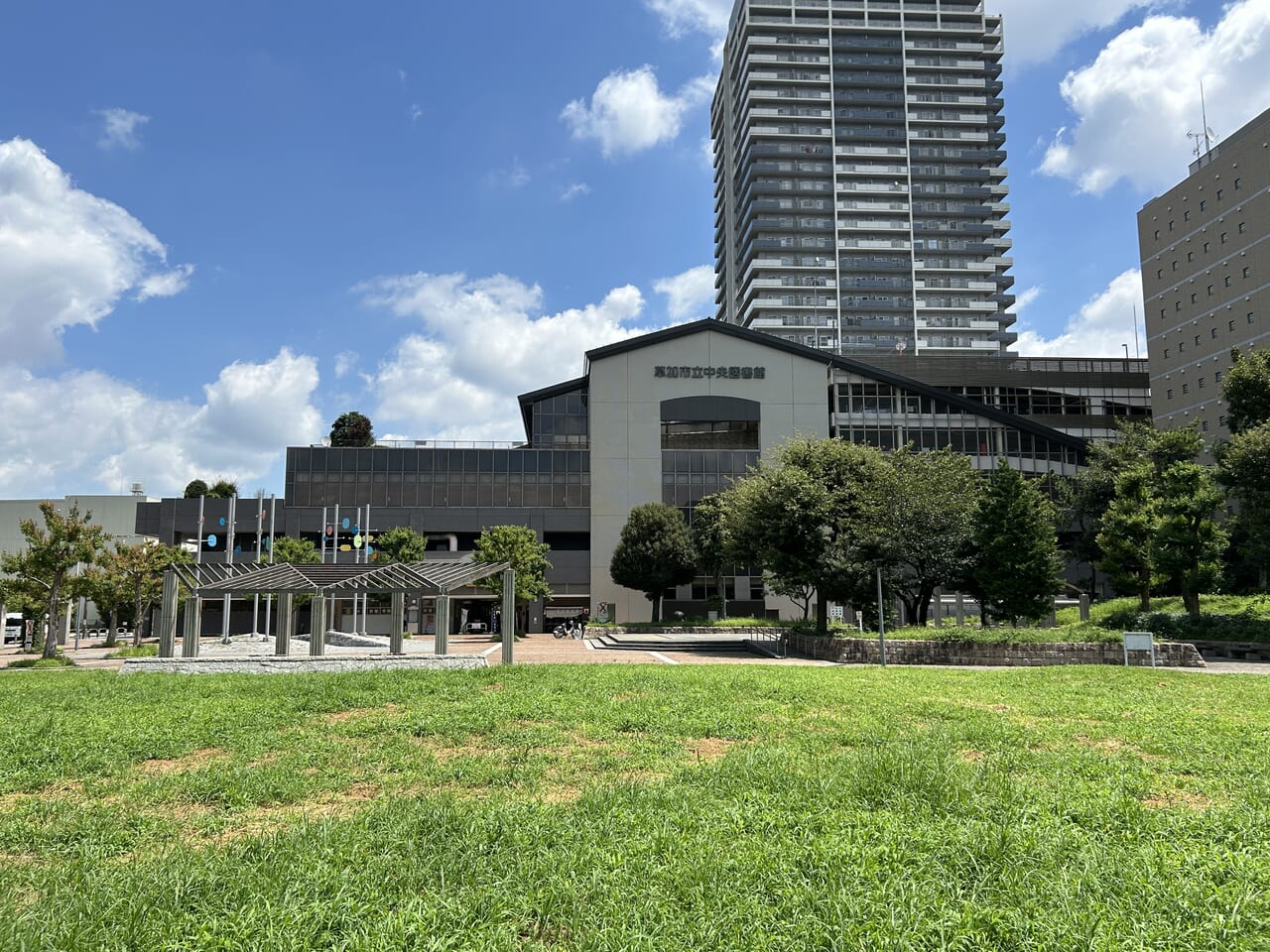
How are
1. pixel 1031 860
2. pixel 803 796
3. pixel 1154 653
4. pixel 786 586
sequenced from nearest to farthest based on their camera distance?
pixel 1031 860
pixel 803 796
pixel 1154 653
pixel 786 586

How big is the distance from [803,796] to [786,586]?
3172cm

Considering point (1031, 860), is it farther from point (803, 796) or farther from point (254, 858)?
point (254, 858)

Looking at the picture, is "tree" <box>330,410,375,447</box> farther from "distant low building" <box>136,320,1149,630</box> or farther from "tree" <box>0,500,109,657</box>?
"tree" <box>0,500,109,657</box>

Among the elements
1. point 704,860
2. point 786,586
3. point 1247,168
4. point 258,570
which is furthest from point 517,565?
point 1247,168

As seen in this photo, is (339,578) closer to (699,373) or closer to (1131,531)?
(1131,531)

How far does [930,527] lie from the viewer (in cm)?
3256

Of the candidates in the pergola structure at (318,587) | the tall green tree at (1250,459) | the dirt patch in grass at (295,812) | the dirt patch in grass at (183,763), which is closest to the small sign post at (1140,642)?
the tall green tree at (1250,459)

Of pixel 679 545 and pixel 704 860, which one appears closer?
pixel 704 860

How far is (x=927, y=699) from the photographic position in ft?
41.3

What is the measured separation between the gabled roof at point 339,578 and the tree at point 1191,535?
2408 cm

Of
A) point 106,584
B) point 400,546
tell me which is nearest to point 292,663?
point 106,584

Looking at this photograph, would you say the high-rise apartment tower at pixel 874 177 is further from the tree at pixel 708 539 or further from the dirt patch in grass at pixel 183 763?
the dirt patch in grass at pixel 183 763

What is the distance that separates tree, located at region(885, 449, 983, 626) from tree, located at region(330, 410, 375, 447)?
61.2 meters

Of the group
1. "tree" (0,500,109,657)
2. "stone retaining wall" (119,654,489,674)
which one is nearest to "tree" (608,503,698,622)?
"tree" (0,500,109,657)
